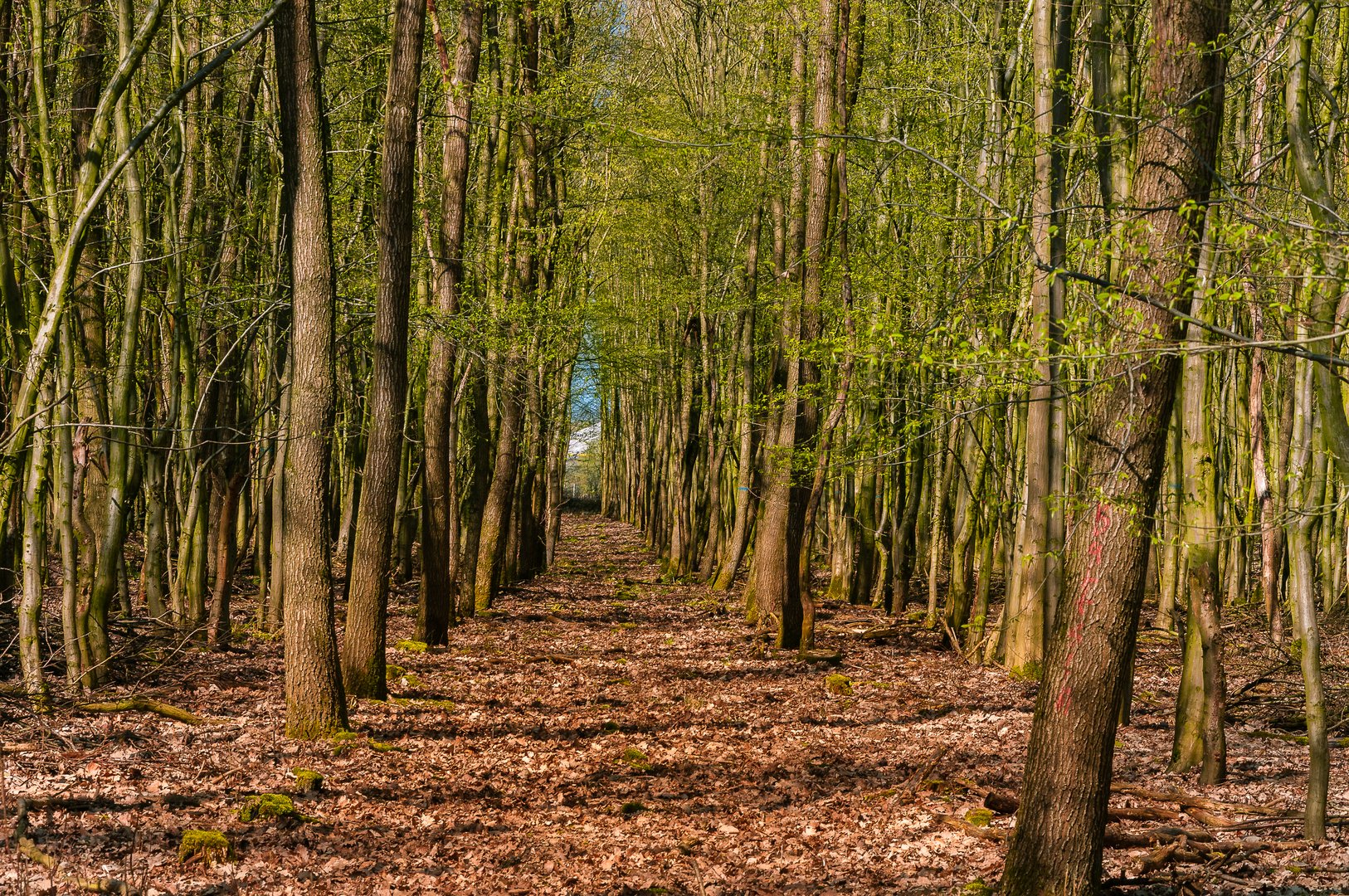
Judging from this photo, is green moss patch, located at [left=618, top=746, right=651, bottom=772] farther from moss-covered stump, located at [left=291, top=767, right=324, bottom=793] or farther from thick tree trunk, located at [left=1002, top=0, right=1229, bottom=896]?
thick tree trunk, located at [left=1002, top=0, right=1229, bottom=896]

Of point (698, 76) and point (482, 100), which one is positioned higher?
point (698, 76)

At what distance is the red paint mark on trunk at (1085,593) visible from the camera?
191 inches

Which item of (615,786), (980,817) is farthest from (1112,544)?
(615,786)

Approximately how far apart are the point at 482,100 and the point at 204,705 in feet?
25.4

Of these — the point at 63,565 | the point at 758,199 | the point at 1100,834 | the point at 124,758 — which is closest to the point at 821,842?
the point at 1100,834

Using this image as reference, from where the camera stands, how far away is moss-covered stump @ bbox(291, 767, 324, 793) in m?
7.09

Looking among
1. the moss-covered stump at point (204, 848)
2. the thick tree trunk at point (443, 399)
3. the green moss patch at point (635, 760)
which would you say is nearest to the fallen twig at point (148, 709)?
the moss-covered stump at point (204, 848)

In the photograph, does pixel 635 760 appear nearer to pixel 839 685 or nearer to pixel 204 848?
pixel 839 685

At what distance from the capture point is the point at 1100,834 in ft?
16.1

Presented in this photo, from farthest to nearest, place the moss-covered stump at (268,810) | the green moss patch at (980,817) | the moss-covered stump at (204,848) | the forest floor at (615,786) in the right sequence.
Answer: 1. the green moss patch at (980,817)
2. the moss-covered stump at (268,810)
3. the forest floor at (615,786)
4. the moss-covered stump at (204,848)

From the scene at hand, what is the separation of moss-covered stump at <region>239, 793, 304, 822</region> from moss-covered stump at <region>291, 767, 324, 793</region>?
418 mm

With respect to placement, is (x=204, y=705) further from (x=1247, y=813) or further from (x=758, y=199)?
(x=758, y=199)

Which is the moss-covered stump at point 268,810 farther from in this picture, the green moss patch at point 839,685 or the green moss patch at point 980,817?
the green moss patch at point 839,685

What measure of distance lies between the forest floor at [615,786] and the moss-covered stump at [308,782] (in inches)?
2.1
